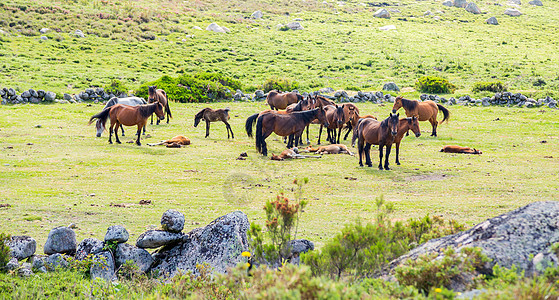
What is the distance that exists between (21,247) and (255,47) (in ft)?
162

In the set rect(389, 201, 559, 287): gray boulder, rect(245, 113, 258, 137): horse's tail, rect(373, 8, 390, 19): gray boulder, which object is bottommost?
rect(245, 113, 258, 137): horse's tail

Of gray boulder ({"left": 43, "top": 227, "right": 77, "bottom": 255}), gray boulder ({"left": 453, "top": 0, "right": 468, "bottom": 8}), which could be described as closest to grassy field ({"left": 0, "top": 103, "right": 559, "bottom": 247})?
gray boulder ({"left": 43, "top": 227, "right": 77, "bottom": 255})

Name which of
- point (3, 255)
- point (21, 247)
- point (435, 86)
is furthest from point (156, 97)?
point (435, 86)

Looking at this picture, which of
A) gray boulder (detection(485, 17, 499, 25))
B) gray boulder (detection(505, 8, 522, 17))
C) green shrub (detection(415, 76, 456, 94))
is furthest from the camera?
gray boulder (detection(505, 8, 522, 17))

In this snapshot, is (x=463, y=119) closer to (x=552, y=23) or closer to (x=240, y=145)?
(x=240, y=145)

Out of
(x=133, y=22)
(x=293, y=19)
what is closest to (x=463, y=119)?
(x=133, y=22)

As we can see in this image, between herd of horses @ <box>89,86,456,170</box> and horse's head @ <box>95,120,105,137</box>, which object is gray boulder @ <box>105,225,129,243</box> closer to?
herd of horses @ <box>89,86,456,170</box>

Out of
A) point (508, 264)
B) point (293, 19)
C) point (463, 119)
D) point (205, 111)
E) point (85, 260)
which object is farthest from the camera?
point (293, 19)

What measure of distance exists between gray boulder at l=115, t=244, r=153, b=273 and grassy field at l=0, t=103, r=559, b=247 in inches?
67.0

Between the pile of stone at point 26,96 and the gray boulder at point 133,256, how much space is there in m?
23.0

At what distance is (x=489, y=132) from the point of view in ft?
75.6

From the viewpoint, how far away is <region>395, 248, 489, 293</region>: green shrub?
483 cm

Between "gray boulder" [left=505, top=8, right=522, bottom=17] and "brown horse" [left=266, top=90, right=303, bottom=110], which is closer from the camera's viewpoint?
"brown horse" [left=266, top=90, right=303, bottom=110]

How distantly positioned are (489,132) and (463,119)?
3.61 metres
